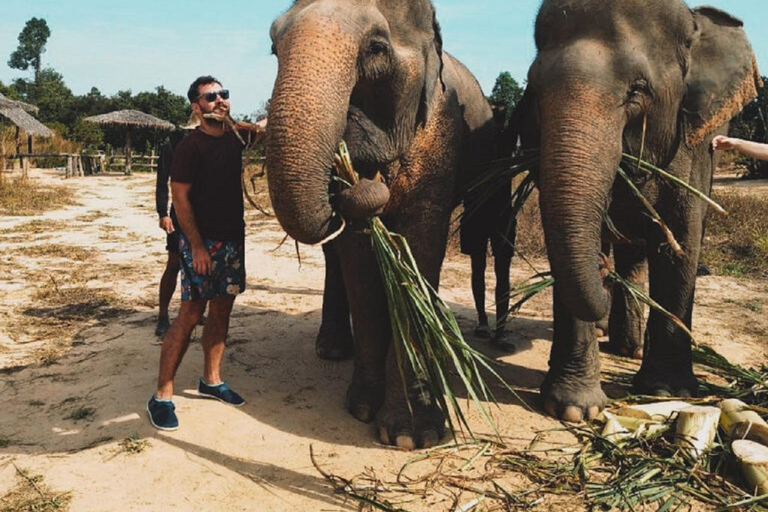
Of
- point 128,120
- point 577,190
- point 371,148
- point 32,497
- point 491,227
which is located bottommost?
point 32,497

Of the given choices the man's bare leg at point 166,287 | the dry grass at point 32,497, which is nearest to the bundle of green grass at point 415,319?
the dry grass at point 32,497

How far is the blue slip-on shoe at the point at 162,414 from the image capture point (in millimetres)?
3678

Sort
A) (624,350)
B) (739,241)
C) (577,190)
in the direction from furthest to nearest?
(739,241)
(624,350)
(577,190)

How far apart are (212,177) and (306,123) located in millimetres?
1191

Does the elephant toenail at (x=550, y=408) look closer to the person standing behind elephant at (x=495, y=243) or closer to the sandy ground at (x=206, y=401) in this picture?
the sandy ground at (x=206, y=401)

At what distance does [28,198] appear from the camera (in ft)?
51.2

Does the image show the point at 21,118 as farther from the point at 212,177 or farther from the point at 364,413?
the point at 364,413

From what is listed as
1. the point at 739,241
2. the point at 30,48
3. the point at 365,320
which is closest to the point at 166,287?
the point at 365,320

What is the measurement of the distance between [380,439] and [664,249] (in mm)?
2124

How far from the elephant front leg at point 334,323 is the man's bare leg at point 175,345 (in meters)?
1.46

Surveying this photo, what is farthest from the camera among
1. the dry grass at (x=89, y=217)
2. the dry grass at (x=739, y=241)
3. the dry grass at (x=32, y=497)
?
the dry grass at (x=89, y=217)

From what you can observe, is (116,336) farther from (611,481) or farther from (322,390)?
(611,481)

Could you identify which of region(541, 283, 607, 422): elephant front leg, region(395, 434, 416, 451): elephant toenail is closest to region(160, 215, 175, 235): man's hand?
region(395, 434, 416, 451): elephant toenail

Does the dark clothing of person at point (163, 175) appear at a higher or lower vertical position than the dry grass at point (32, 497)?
higher
